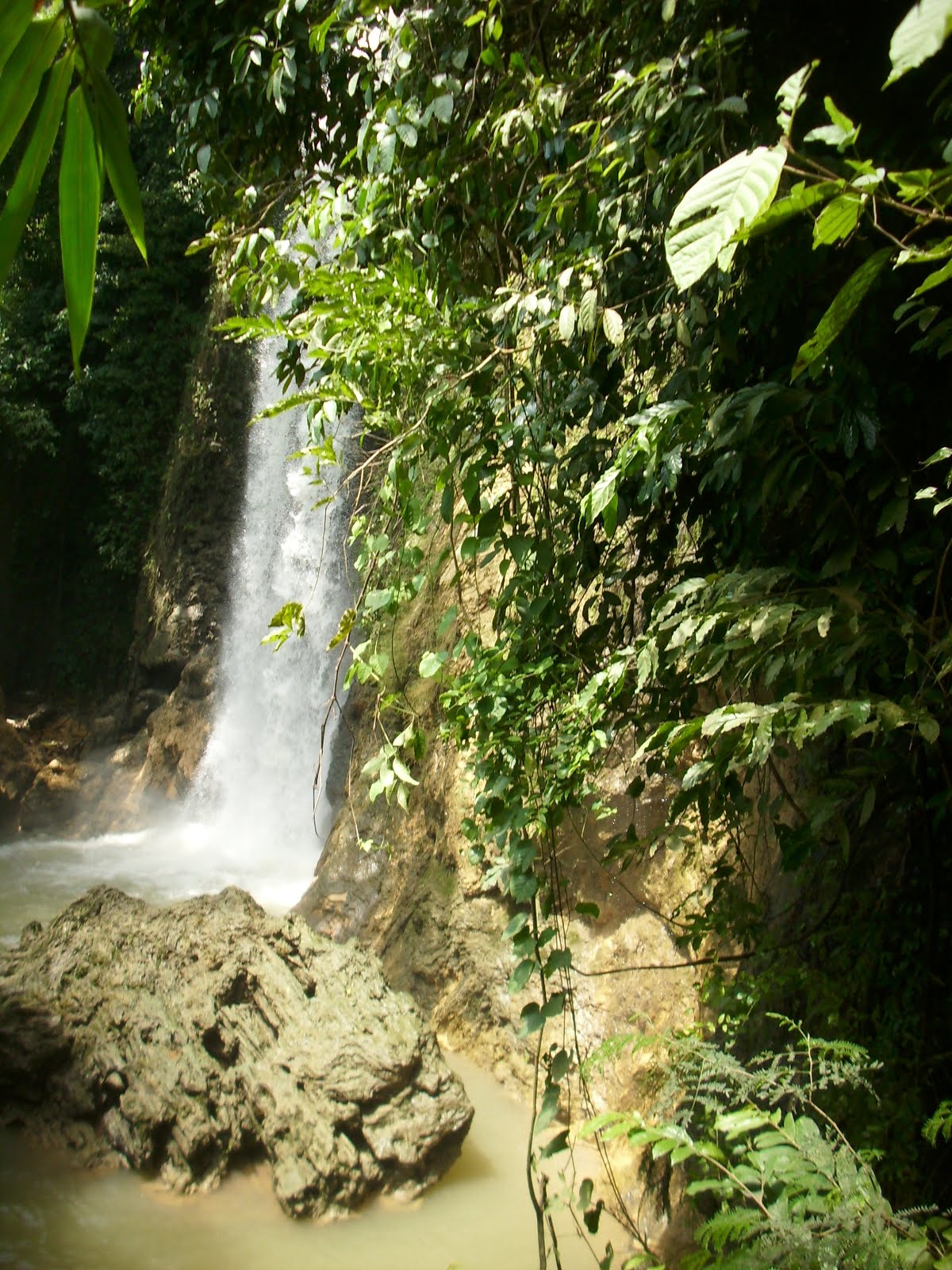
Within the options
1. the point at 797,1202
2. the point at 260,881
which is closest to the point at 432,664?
the point at 797,1202

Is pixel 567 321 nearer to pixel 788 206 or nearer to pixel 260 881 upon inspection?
pixel 788 206

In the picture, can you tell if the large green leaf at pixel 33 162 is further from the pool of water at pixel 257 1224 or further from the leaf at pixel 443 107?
the pool of water at pixel 257 1224

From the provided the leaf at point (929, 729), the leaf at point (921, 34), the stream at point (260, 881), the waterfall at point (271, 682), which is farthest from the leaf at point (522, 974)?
the waterfall at point (271, 682)

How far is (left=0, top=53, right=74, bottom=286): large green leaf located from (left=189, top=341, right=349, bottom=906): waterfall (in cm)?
797

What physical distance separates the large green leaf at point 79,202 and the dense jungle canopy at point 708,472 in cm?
54

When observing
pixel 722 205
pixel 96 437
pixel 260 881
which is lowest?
pixel 260 881

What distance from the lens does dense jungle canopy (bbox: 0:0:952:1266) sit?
1.68 metres

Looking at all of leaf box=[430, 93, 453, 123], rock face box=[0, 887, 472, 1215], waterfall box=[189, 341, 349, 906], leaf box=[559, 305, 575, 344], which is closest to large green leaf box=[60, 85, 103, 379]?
leaf box=[559, 305, 575, 344]

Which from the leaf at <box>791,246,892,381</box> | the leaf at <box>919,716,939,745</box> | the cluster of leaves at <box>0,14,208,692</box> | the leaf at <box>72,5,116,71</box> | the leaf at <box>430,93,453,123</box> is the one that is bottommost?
the leaf at <box>919,716,939,745</box>

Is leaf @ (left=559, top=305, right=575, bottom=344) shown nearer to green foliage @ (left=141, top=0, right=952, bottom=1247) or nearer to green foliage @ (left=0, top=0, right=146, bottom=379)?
green foliage @ (left=141, top=0, right=952, bottom=1247)

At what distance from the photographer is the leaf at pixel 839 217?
3.31ft

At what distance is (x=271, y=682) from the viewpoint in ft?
35.9

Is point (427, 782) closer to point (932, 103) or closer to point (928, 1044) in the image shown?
point (928, 1044)

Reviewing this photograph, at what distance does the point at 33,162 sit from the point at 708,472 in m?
1.43
